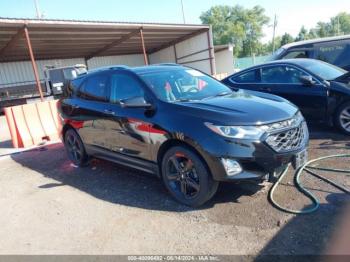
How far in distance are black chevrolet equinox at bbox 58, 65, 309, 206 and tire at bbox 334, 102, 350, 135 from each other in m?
2.46

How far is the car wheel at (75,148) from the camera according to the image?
6.10m

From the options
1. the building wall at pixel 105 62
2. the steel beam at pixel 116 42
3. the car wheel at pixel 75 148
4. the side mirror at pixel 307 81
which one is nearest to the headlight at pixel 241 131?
the car wheel at pixel 75 148

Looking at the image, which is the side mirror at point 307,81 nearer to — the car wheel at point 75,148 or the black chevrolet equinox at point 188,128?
the black chevrolet equinox at point 188,128

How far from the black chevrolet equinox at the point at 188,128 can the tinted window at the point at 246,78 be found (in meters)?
2.61

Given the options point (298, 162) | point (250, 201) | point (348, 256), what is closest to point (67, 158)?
point (250, 201)

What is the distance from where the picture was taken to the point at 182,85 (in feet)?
15.4

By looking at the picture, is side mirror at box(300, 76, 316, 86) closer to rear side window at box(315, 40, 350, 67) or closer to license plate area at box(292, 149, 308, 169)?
license plate area at box(292, 149, 308, 169)

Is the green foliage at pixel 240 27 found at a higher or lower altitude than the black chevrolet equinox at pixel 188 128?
higher

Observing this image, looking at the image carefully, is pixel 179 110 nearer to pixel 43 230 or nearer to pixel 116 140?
pixel 116 140

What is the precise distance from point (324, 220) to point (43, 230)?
318cm

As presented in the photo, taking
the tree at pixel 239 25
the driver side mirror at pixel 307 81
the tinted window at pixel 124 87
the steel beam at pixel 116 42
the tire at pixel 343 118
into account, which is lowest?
the tire at pixel 343 118

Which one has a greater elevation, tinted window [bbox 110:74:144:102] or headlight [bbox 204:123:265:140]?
tinted window [bbox 110:74:144:102]

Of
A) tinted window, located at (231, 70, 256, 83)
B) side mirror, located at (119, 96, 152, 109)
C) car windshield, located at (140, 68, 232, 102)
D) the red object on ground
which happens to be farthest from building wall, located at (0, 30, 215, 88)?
side mirror, located at (119, 96, 152, 109)

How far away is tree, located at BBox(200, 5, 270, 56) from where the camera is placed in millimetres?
69312
